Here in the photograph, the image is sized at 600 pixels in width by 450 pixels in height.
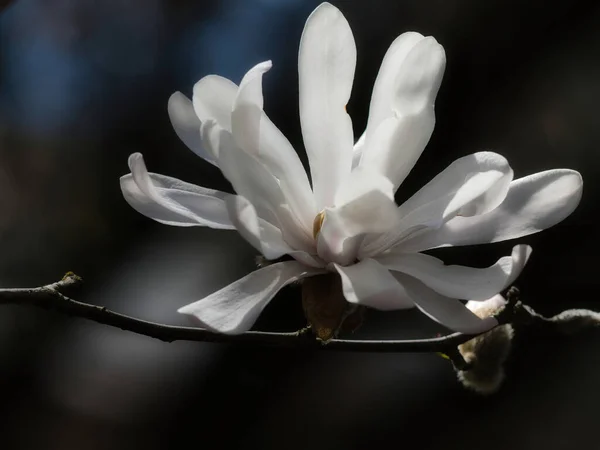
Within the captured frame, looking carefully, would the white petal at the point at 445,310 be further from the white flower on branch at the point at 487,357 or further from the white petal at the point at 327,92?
the white flower on branch at the point at 487,357

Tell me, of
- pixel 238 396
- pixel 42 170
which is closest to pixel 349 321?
pixel 238 396

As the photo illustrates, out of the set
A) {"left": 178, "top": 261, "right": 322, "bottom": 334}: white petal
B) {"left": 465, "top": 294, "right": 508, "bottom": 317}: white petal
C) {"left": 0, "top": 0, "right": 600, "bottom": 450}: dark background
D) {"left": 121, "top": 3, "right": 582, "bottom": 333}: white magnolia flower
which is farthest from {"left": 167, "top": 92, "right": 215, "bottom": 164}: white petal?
{"left": 0, "top": 0, "right": 600, "bottom": 450}: dark background

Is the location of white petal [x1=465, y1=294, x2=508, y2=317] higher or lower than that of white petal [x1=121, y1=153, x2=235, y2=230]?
lower

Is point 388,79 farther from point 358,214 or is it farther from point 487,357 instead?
point 487,357

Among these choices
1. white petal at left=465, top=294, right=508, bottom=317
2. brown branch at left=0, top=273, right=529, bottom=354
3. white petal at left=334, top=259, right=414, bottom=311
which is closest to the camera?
white petal at left=334, top=259, right=414, bottom=311

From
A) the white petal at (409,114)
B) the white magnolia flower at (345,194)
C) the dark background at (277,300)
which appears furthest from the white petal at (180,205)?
the dark background at (277,300)

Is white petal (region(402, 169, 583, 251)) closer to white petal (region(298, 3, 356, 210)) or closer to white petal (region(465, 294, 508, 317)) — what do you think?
white petal (region(298, 3, 356, 210))
